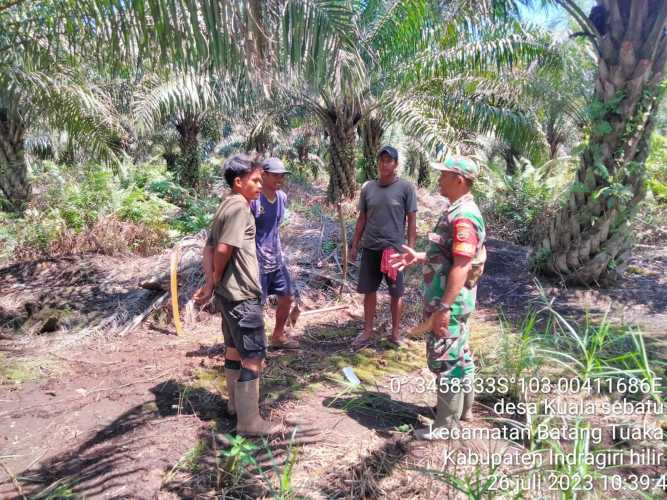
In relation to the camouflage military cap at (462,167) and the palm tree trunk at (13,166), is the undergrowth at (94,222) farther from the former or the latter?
the camouflage military cap at (462,167)

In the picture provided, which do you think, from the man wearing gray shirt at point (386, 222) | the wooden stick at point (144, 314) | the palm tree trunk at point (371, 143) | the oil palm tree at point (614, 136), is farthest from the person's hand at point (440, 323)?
the palm tree trunk at point (371, 143)

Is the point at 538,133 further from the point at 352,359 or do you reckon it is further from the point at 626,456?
the point at 626,456

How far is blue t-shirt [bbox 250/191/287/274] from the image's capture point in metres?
3.40

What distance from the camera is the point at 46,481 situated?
2.29 meters

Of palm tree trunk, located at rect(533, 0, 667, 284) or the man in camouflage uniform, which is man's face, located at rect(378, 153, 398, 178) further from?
palm tree trunk, located at rect(533, 0, 667, 284)

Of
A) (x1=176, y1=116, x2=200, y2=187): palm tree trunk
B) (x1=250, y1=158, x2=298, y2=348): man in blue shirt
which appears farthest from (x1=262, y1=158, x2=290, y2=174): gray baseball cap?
(x1=176, y1=116, x2=200, y2=187): palm tree trunk

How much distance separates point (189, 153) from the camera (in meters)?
11.6

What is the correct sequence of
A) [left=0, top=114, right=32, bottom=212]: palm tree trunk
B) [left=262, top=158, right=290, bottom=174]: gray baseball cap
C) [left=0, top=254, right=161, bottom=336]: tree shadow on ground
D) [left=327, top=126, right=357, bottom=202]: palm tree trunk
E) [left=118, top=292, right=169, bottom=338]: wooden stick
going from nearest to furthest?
[left=262, top=158, right=290, bottom=174]: gray baseball cap → [left=118, top=292, right=169, bottom=338]: wooden stick → [left=0, top=254, right=161, bottom=336]: tree shadow on ground → [left=0, top=114, right=32, bottom=212]: palm tree trunk → [left=327, top=126, right=357, bottom=202]: palm tree trunk

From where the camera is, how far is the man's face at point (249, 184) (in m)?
2.58

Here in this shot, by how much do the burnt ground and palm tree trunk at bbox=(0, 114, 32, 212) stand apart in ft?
7.57

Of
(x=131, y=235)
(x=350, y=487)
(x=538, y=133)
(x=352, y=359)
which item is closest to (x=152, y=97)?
(x=131, y=235)

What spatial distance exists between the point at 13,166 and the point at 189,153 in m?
4.65

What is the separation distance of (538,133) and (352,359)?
21.8ft

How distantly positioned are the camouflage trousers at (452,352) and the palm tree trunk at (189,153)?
34.1 ft
